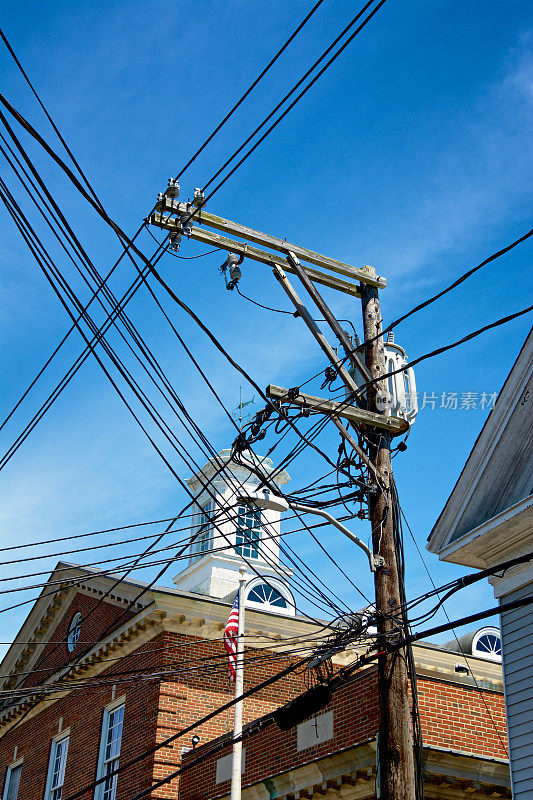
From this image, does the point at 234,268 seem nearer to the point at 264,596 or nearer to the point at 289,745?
the point at 289,745

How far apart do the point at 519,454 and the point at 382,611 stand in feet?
8.00

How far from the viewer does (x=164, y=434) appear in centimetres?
1216

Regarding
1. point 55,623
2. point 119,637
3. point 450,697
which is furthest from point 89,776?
point 450,697

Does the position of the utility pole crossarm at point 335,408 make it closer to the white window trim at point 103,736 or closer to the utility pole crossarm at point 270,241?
the utility pole crossarm at point 270,241

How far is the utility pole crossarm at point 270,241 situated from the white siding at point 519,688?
501 centimetres

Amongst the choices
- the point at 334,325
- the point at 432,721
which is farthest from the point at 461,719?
the point at 334,325

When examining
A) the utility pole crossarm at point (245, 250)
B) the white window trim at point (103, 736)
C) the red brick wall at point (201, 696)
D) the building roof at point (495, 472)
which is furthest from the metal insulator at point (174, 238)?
the white window trim at point (103, 736)

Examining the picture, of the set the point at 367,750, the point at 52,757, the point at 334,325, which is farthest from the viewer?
the point at 52,757

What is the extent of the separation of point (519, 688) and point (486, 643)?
1420cm

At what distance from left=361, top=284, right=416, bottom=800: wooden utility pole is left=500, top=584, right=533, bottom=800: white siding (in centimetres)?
111

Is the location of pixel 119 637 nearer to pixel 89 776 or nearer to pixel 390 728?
pixel 89 776

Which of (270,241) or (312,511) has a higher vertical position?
(270,241)

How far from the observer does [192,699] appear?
64.7ft

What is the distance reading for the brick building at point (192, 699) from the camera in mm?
13953
